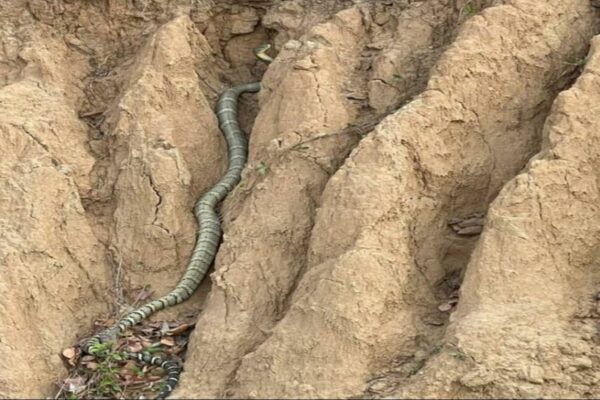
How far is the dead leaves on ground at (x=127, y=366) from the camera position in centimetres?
852

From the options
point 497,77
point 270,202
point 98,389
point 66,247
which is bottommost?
point 98,389

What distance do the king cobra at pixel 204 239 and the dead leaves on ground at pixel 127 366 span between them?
0.08 m

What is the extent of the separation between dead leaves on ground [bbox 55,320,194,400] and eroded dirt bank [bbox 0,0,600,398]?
0.23 m

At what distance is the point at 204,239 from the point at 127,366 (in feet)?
5.41

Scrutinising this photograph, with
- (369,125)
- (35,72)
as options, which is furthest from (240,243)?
(35,72)

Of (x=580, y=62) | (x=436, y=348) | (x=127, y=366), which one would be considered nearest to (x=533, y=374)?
(x=436, y=348)

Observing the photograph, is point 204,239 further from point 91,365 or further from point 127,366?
point 91,365

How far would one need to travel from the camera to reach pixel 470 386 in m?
7.00

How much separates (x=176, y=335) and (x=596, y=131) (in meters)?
4.45

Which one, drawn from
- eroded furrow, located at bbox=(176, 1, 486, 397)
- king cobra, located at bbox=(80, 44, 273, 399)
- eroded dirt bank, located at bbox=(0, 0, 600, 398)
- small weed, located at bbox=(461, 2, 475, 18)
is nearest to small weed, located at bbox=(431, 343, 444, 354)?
eroded dirt bank, located at bbox=(0, 0, 600, 398)

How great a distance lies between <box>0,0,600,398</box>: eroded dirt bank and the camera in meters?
7.58

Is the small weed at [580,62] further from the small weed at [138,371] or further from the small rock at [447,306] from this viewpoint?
the small weed at [138,371]

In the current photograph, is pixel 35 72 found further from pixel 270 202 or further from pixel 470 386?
pixel 470 386

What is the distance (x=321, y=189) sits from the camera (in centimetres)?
912
